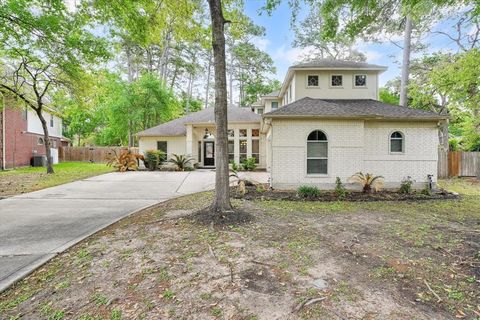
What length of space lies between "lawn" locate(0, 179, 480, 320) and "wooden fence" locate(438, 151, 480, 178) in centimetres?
1032

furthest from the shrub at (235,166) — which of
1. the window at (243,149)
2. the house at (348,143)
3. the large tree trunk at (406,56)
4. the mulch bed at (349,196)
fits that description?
the large tree trunk at (406,56)

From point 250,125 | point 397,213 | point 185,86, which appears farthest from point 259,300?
point 185,86

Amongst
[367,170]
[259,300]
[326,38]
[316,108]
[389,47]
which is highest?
[389,47]

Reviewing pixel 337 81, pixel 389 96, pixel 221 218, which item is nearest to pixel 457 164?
pixel 337 81

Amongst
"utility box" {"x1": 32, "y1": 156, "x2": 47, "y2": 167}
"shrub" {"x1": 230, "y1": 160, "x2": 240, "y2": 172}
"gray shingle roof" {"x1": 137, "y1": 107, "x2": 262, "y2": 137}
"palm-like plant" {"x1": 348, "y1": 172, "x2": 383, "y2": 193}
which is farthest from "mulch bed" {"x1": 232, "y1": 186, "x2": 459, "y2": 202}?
"utility box" {"x1": 32, "y1": 156, "x2": 47, "y2": 167}

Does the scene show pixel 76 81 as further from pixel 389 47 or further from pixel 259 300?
pixel 389 47

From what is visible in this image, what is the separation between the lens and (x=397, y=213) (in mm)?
6547

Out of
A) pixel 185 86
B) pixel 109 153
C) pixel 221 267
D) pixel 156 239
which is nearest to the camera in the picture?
pixel 221 267

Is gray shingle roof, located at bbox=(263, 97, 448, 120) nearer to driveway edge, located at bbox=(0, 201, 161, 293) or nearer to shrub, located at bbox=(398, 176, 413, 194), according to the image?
shrub, located at bbox=(398, 176, 413, 194)

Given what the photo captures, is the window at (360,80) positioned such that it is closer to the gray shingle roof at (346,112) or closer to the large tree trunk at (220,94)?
the gray shingle roof at (346,112)

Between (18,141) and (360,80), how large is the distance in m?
24.7

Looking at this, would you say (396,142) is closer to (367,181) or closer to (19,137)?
(367,181)

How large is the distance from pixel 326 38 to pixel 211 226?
707cm

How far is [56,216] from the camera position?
233 inches
